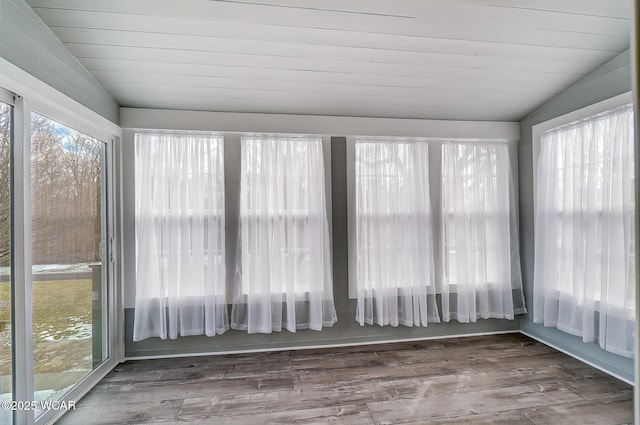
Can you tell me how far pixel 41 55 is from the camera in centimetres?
179

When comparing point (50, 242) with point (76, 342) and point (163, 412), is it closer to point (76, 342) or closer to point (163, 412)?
point (76, 342)

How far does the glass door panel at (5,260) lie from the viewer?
1.62 meters

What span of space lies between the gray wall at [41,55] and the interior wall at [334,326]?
0.49 metres

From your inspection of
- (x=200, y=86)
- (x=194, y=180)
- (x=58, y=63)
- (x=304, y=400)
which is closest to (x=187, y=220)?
(x=194, y=180)

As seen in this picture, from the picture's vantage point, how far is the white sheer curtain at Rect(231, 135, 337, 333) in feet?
9.12

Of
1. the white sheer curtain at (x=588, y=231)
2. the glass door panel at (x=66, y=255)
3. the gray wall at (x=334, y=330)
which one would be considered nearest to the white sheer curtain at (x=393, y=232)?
the gray wall at (x=334, y=330)

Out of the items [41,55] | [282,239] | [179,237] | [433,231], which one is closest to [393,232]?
[433,231]

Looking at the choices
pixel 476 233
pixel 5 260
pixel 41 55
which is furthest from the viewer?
pixel 476 233

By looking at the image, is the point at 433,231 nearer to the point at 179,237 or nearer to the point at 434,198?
the point at 434,198

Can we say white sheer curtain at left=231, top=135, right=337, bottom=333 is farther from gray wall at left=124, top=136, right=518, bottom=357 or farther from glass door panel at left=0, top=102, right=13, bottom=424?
glass door panel at left=0, top=102, right=13, bottom=424

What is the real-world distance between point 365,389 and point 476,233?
6.17ft

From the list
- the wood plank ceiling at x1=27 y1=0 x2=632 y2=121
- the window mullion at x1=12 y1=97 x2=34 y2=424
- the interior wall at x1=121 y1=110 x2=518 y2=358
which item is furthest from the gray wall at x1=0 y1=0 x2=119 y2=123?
the interior wall at x1=121 y1=110 x2=518 y2=358

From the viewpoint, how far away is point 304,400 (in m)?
2.11

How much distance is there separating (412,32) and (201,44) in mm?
1425
